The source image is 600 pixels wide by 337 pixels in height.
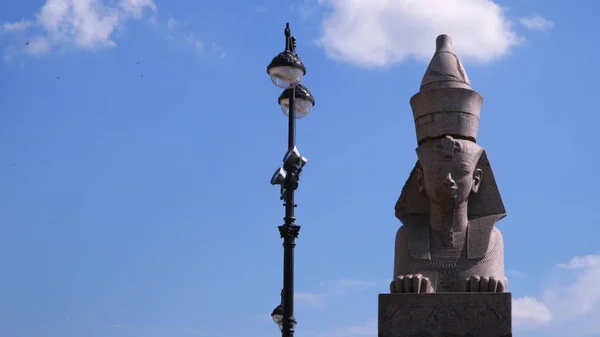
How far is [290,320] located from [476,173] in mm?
2465

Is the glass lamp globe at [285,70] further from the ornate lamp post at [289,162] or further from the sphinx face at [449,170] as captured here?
the sphinx face at [449,170]

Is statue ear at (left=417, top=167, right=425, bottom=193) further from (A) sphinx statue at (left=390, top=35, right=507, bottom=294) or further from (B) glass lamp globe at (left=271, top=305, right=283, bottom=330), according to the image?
(B) glass lamp globe at (left=271, top=305, right=283, bottom=330)

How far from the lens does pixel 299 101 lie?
36.9 feet

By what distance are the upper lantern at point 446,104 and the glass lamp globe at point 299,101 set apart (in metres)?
1.45

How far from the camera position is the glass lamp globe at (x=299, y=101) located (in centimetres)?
1120

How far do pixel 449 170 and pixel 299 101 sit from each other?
2198 mm

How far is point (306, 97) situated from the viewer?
11305mm

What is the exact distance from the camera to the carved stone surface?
29.7ft

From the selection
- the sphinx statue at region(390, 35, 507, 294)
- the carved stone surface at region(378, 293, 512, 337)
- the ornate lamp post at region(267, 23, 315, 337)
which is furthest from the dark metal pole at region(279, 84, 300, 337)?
the carved stone surface at region(378, 293, 512, 337)

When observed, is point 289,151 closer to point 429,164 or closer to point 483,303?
point 429,164

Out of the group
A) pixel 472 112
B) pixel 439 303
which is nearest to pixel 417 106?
pixel 472 112

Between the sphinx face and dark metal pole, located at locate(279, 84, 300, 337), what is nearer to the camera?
the sphinx face

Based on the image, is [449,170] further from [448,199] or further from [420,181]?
[420,181]

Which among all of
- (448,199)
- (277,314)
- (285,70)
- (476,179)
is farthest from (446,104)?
(277,314)
